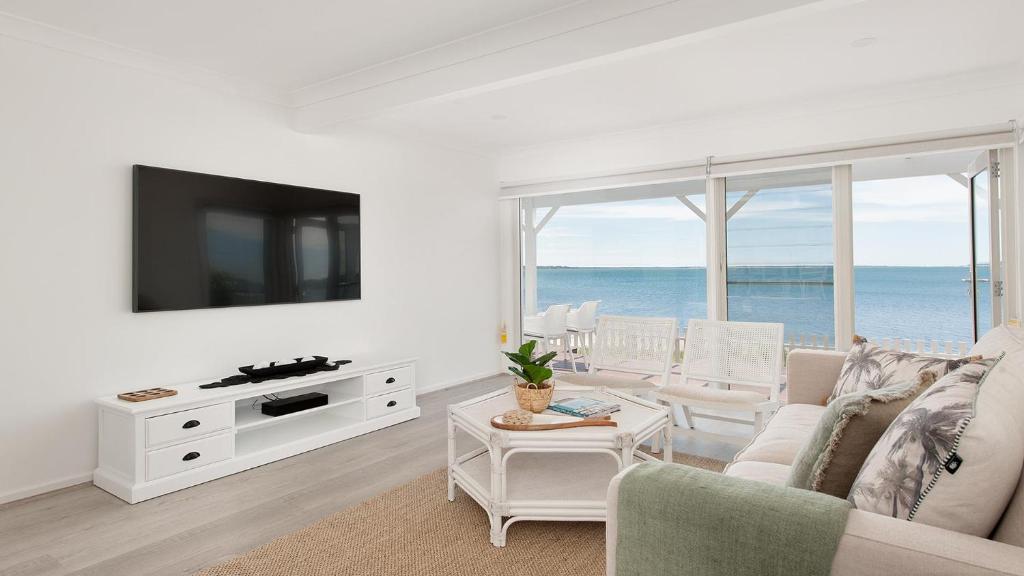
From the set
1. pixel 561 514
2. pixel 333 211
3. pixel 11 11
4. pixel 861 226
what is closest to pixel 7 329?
pixel 11 11

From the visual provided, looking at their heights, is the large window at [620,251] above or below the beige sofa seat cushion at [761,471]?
above

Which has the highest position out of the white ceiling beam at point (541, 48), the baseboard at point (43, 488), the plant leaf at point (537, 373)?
the white ceiling beam at point (541, 48)

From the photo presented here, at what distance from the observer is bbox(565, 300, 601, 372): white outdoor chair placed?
5.84 metres

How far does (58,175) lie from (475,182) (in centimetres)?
356

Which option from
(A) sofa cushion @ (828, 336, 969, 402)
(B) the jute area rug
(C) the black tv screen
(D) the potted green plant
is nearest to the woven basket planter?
(D) the potted green plant

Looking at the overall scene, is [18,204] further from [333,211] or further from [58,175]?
[333,211]

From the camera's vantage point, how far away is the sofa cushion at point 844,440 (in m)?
1.31

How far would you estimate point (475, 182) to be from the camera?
5.77 m

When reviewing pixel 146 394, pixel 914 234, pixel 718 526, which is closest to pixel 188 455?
pixel 146 394

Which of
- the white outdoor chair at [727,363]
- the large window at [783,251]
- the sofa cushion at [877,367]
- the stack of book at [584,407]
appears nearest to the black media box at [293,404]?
the stack of book at [584,407]

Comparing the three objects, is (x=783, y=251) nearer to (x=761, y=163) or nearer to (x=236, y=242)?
(x=761, y=163)

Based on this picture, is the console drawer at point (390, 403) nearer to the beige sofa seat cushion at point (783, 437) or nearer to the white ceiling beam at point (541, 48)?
the white ceiling beam at point (541, 48)

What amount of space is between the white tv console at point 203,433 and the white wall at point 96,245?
0.22 m

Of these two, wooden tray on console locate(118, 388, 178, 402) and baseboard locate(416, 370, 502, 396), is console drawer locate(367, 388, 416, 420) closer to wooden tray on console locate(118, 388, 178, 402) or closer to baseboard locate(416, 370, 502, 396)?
baseboard locate(416, 370, 502, 396)
